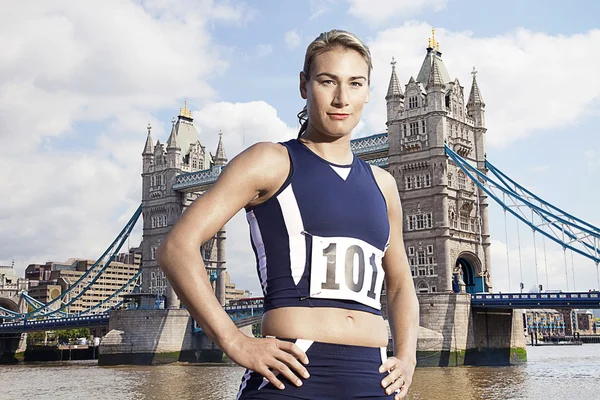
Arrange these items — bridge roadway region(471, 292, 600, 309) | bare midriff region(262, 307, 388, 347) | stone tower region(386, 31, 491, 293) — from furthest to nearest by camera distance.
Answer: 1. stone tower region(386, 31, 491, 293)
2. bridge roadway region(471, 292, 600, 309)
3. bare midriff region(262, 307, 388, 347)

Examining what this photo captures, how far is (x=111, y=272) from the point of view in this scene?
437 ft

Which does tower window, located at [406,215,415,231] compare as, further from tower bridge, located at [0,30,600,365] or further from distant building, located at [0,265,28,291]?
distant building, located at [0,265,28,291]

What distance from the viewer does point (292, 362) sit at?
222 centimetres

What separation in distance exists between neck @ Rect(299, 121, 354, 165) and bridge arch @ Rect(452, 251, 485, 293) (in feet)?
130

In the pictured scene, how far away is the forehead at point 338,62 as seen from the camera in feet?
8.59

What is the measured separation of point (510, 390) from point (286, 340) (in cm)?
2202

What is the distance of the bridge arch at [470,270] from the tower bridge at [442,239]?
0.06 metres

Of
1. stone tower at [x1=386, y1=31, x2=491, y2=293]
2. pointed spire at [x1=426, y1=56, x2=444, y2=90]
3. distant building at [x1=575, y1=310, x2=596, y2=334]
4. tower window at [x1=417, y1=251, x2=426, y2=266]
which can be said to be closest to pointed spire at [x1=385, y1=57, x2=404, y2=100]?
stone tower at [x1=386, y1=31, x2=491, y2=293]

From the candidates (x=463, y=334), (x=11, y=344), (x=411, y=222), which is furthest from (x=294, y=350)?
(x=11, y=344)

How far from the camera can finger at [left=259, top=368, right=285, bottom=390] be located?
2.24m

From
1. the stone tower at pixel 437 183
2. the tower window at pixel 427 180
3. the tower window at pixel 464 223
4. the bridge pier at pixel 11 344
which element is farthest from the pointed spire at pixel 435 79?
the bridge pier at pixel 11 344

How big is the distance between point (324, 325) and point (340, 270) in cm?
18

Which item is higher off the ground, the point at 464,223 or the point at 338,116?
the point at 464,223

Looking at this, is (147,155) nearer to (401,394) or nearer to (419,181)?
(419,181)
